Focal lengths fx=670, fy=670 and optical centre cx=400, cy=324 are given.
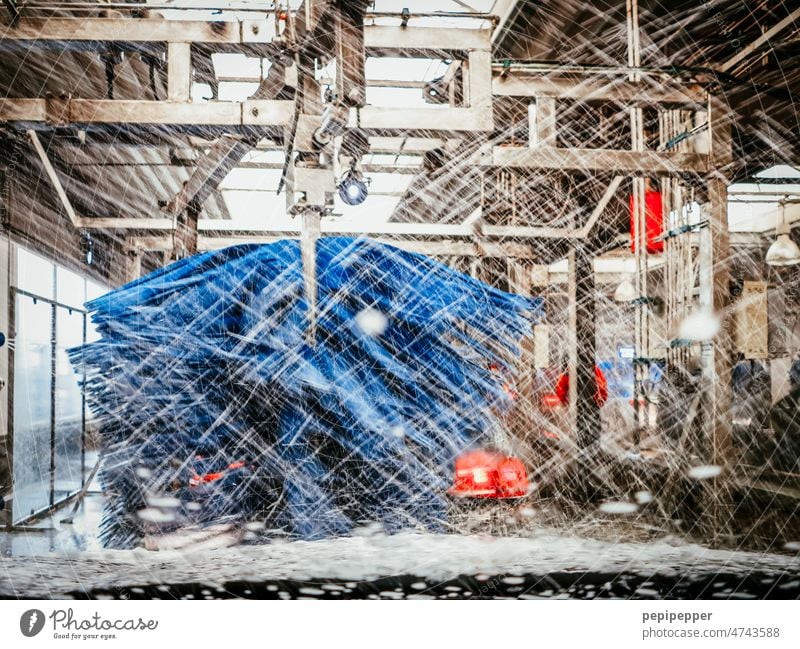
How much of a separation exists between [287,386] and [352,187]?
3.01ft

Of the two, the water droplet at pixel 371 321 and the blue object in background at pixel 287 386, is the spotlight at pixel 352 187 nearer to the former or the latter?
the blue object in background at pixel 287 386

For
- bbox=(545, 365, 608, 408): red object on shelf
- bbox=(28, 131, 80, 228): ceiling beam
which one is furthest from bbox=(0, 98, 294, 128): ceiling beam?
bbox=(545, 365, 608, 408): red object on shelf

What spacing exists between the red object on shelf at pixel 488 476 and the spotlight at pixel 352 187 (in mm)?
1107

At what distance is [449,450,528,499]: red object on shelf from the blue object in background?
17 cm

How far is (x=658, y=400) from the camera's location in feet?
12.1

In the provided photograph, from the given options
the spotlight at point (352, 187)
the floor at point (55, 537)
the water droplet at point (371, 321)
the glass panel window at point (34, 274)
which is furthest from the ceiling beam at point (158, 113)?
the floor at point (55, 537)

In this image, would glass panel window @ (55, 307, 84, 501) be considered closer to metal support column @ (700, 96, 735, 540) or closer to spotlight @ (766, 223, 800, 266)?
metal support column @ (700, 96, 735, 540)

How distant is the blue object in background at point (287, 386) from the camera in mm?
2164

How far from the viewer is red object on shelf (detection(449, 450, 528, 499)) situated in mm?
2473

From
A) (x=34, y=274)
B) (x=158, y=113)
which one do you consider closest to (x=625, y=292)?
(x=34, y=274)

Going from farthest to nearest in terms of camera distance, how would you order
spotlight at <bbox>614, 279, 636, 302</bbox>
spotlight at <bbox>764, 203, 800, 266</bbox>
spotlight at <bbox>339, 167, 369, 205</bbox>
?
spotlight at <bbox>614, 279, 636, 302</bbox>, spotlight at <bbox>764, 203, 800, 266</bbox>, spotlight at <bbox>339, 167, 369, 205</bbox>

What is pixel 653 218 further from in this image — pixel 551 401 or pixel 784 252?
pixel 784 252

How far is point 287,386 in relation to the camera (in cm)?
219
